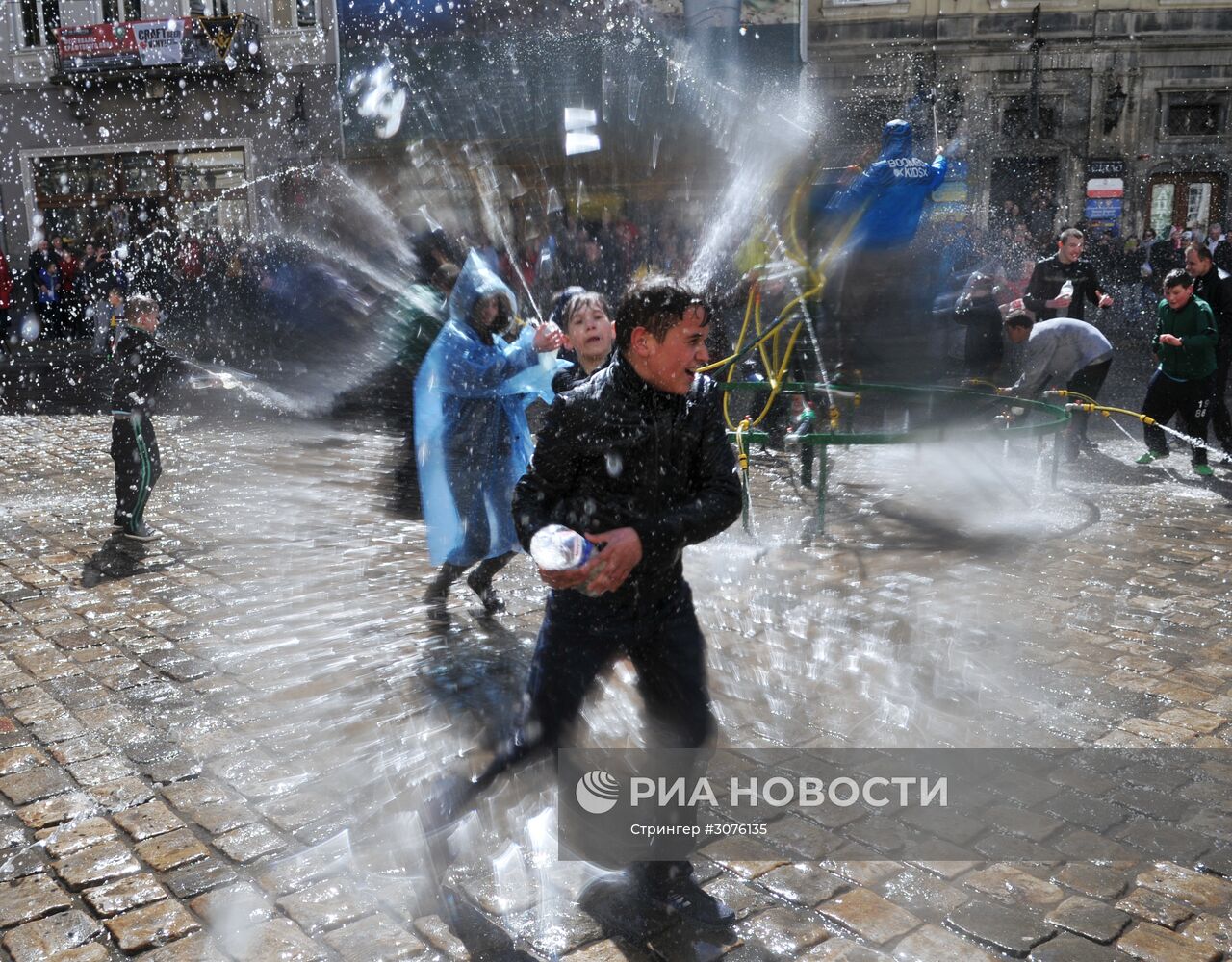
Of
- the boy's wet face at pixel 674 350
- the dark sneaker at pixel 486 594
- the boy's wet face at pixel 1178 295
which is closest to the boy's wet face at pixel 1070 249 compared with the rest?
the boy's wet face at pixel 1178 295

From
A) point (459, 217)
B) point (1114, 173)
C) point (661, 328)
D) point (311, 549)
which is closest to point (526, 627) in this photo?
point (311, 549)

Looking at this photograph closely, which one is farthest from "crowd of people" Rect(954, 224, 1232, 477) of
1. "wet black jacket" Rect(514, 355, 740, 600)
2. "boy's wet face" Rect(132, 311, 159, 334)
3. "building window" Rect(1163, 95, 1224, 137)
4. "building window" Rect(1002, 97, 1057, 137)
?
"building window" Rect(1163, 95, 1224, 137)

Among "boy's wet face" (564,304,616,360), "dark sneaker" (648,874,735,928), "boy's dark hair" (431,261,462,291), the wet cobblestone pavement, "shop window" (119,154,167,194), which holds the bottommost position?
the wet cobblestone pavement

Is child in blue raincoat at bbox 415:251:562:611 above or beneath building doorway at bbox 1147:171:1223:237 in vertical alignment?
beneath

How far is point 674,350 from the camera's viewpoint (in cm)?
304

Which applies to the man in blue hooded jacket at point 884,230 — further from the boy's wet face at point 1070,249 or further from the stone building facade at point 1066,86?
the stone building facade at point 1066,86

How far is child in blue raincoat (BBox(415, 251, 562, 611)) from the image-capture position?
5.54m

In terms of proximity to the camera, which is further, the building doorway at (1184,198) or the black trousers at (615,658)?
the building doorway at (1184,198)

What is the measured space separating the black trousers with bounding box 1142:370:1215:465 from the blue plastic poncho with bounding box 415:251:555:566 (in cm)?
606

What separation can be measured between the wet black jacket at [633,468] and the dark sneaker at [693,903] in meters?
0.83

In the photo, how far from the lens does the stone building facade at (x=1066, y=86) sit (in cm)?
2598

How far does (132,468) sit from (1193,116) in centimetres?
2600

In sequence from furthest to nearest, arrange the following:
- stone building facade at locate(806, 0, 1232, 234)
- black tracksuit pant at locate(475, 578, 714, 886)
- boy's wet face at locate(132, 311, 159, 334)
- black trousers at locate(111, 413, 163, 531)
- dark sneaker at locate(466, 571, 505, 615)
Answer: stone building facade at locate(806, 0, 1232, 234), boy's wet face at locate(132, 311, 159, 334), black trousers at locate(111, 413, 163, 531), dark sneaker at locate(466, 571, 505, 615), black tracksuit pant at locate(475, 578, 714, 886)

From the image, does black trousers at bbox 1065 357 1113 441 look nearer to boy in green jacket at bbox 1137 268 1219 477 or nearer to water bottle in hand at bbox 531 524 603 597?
boy in green jacket at bbox 1137 268 1219 477
